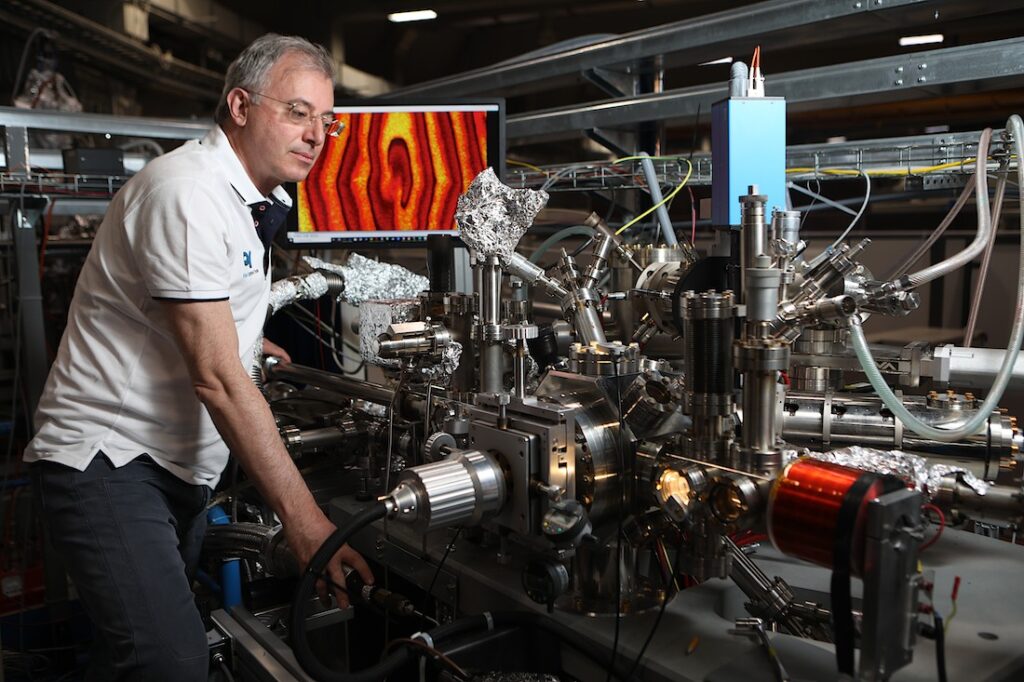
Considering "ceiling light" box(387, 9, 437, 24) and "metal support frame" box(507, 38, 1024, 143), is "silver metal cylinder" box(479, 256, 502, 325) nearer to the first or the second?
"metal support frame" box(507, 38, 1024, 143)

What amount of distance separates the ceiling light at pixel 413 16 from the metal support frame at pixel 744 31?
3.07 meters

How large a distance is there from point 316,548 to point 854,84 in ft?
4.56

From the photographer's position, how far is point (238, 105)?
125cm

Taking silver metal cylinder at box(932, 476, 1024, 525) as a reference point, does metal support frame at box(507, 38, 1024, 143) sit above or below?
above

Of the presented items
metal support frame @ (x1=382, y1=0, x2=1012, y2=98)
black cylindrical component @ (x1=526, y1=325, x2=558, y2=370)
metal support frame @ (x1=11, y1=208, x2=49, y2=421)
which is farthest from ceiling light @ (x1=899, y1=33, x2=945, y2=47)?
metal support frame @ (x1=11, y1=208, x2=49, y2=421)

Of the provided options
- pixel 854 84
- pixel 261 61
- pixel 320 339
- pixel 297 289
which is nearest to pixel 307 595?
pixel 261 61

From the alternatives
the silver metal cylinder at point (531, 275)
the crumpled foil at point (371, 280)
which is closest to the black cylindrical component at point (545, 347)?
the silver metal cylinder at point (531, 275)

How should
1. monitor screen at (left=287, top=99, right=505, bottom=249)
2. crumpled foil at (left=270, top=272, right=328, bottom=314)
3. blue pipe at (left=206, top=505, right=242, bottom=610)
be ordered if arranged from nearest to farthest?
blue pipe at (left=206, top=505, right=242, bottom=610) → crumpled foil at (left=270, top=272, right=328, bottom=314) → monitor screen at (left=287, top=99, right=505, bottom=249)

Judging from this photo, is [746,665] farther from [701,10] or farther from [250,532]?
[701,10]

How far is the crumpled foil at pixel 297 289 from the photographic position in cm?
180

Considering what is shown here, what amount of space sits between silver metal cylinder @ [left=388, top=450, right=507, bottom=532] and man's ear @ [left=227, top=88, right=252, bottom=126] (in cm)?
66

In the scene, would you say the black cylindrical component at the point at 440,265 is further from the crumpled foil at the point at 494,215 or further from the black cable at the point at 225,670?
the black cable at the point at 225,670

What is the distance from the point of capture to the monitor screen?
193 cm

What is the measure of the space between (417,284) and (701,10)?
11.4 feet
